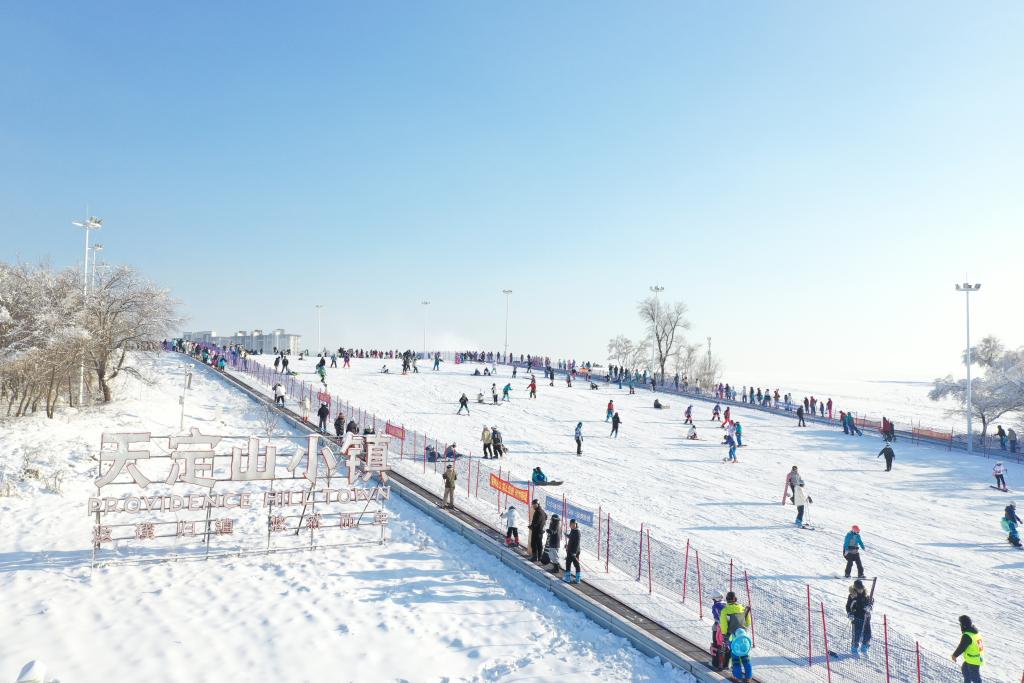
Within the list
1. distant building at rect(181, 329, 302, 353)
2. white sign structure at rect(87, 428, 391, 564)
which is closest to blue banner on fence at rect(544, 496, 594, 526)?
white sign structure at rect(87, 428, 391, 564)

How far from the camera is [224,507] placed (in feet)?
51.1

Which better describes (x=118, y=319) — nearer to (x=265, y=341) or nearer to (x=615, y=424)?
(x=615, y=424)

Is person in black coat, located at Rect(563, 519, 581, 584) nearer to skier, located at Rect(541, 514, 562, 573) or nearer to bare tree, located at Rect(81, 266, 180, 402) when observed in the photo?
skier, located at Rect(541, 514, 562, 573)

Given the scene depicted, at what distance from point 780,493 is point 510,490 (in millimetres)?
11710

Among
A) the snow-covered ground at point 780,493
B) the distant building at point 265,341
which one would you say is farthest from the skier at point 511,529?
the distant building at point 265,341

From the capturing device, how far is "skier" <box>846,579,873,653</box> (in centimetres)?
1112

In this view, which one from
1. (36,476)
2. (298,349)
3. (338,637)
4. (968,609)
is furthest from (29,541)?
(298,349)

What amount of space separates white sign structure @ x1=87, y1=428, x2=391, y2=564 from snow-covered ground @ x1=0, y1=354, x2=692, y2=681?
67 centimetres

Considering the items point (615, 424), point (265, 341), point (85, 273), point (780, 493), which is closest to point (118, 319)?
point (85, 273)

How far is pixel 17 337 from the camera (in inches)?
1056

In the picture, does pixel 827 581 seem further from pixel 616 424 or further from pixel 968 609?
pixel 616 424

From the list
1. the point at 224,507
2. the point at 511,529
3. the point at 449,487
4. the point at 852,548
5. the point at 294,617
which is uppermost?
the point at 224,507

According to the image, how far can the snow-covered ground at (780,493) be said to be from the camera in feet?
49.5

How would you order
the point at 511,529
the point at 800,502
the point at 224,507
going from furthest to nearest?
the point at 800,502 < the point at 511,529 < the point at 224,507
